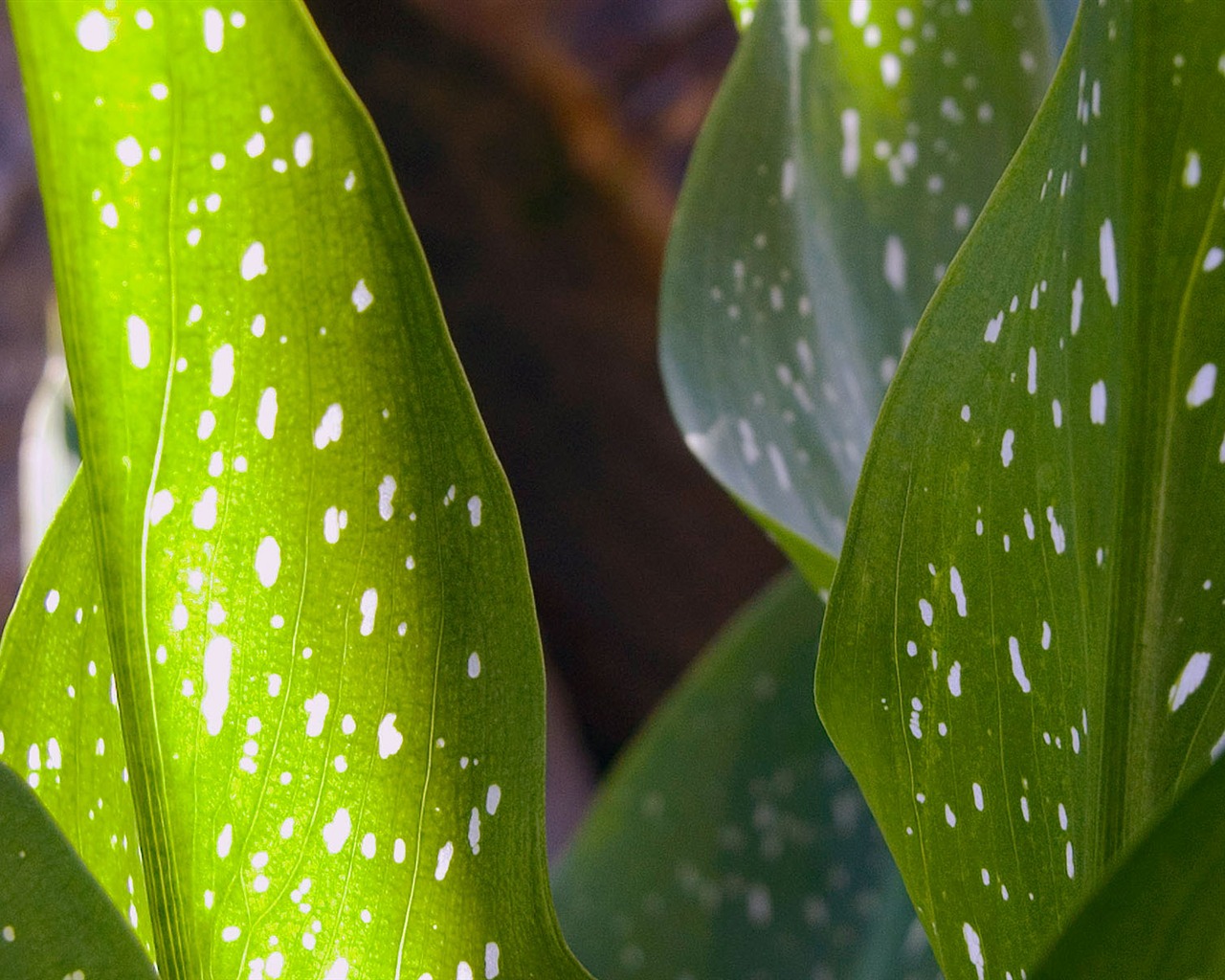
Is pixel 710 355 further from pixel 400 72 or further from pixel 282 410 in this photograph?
pixel 400 72

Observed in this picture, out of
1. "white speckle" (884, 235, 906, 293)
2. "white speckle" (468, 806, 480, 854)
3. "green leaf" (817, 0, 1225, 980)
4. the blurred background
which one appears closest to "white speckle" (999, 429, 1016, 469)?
"green leaf" (817, 0, 1225, 980)

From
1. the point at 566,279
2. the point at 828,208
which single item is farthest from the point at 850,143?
the point at 566,279

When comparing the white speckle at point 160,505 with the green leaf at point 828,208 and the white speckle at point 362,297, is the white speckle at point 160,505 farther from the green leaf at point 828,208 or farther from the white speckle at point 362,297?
the green leaf at point 828,208

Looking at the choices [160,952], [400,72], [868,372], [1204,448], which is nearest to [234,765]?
[160,952]

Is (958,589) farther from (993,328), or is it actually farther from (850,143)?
(850,143)

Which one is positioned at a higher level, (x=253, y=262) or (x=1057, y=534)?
(x=253, y=262)
